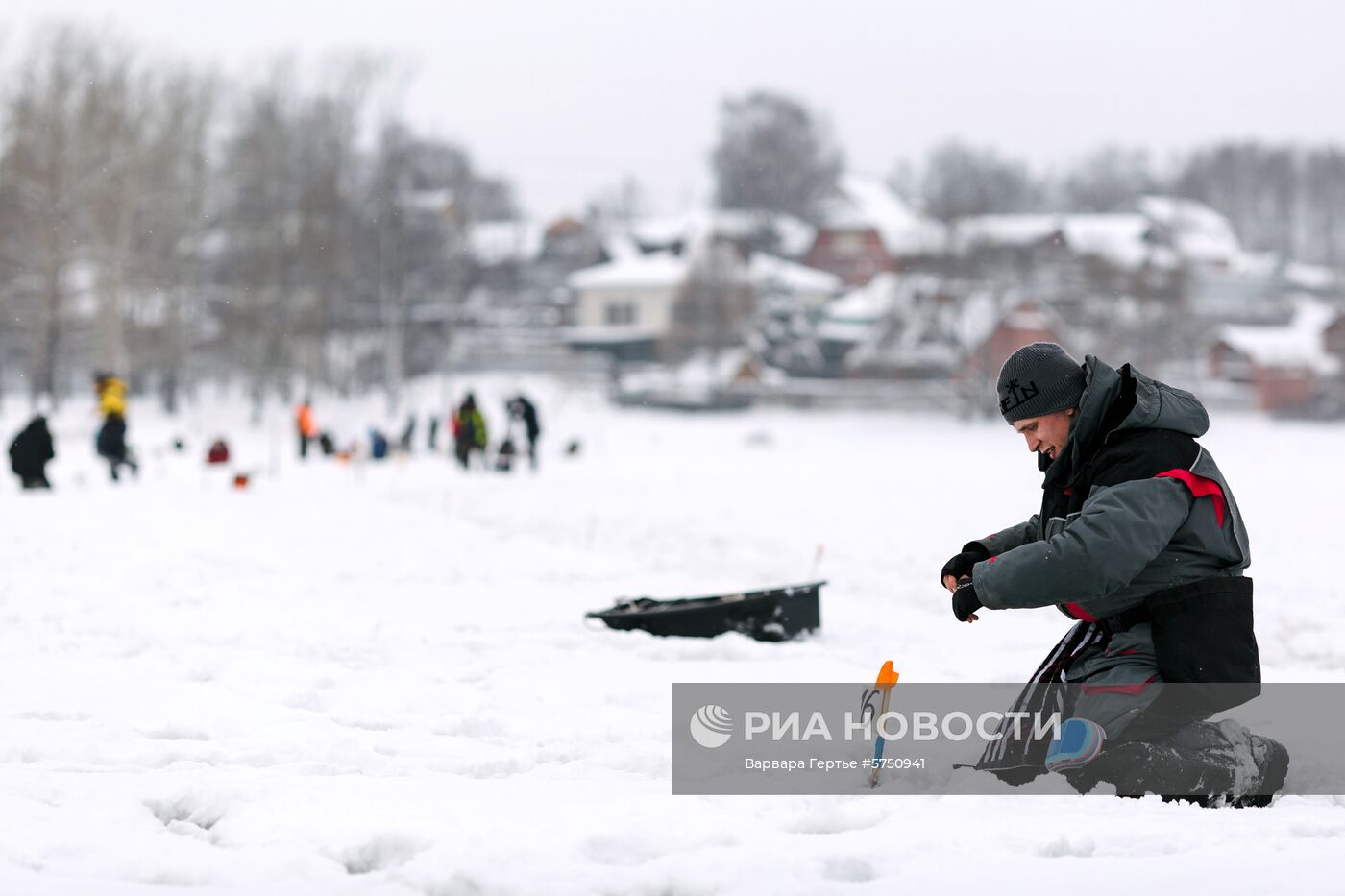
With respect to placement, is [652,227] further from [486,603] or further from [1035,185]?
[486,603]

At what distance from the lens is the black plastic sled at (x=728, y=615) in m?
7.43

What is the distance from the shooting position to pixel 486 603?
9.02 metres

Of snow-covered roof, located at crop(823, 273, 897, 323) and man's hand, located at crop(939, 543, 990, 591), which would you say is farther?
snow-covered roof, located at crop(823, 273, 897, 323)

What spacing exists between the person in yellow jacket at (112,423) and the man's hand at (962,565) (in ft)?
50.7

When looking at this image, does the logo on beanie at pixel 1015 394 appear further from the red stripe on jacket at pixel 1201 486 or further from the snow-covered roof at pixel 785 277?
the snow-covered roof at pixel 785 277

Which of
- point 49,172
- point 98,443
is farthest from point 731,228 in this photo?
point 98,443

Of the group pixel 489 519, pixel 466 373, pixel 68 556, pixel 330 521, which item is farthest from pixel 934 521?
pixel 466 373

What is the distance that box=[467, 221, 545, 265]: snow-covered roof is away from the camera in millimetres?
72938

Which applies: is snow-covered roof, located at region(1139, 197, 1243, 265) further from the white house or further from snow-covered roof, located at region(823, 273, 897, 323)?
the white house

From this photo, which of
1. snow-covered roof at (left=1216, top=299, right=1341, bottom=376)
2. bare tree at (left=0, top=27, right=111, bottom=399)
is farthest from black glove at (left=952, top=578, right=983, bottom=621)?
snow-covered roof at (left=1216, top=299, right=1341, bottom=376)

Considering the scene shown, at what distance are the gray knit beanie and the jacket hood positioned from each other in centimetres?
4

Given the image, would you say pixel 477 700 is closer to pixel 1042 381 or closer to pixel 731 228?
pixel 1042 381

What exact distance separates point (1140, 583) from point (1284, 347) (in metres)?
70.0

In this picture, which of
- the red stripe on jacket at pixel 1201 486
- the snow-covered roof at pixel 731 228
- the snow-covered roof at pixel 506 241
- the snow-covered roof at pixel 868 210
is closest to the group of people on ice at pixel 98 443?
the red stripe on jacket at pixel 1201 486
